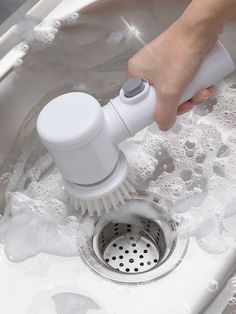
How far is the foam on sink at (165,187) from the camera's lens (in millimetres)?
609

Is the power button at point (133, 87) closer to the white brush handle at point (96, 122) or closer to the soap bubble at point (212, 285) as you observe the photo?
the white brush handle at point (96, 122)

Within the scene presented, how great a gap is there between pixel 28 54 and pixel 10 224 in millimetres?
183

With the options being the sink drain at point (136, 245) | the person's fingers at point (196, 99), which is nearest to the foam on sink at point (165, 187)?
the sink drain at point (136, 245)

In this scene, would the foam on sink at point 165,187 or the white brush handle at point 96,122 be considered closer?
the white brush handle at point 96,122

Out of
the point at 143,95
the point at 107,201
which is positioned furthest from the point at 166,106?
the point at 107,201

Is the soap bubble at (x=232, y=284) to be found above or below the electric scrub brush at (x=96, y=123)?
below

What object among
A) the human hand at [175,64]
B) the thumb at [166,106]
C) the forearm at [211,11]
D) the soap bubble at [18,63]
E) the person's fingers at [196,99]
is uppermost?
the forearm at [211,11]

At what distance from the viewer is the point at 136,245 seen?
2.06 ft

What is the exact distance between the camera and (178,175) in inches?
25.9

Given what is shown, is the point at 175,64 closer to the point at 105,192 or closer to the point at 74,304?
the point at 105,192

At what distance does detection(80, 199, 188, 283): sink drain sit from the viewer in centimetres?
59

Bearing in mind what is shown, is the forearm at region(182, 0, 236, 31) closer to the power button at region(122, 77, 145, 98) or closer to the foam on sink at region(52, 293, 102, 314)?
the power button at region(122, 77, 145, 98)

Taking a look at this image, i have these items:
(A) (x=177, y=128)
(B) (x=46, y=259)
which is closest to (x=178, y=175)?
(A) (x=177, y=128)

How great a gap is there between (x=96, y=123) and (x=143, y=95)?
50 millimetres
